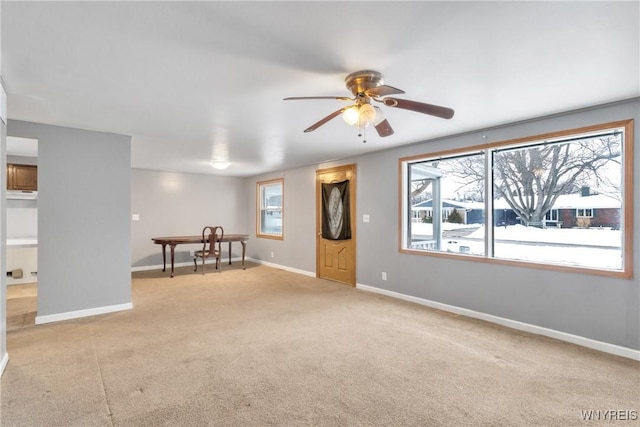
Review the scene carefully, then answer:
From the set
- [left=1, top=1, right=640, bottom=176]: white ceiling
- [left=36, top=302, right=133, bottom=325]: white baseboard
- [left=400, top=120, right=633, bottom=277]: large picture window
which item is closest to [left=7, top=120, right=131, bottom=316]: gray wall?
[left=36, top=302, right=133, bottom=325]: white baseboard

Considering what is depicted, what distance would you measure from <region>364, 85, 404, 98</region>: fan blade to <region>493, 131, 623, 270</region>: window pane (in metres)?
2.27

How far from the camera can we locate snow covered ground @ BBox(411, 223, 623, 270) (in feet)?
9.77

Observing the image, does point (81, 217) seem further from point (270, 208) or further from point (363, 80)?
point (270, 208)

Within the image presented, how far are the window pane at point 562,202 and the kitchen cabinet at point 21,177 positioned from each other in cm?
693

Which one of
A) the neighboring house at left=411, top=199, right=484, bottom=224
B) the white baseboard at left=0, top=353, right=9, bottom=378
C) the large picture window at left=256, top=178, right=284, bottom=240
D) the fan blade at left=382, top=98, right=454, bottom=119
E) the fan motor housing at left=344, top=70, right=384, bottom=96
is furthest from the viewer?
the large picture window at left=256, top=178, right=284, bottom=240

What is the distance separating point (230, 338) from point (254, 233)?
16.8 feet

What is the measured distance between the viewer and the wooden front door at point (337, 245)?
5461mm

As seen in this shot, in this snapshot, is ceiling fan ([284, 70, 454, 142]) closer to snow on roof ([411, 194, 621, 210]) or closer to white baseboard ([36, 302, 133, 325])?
snow on roof ([411, 194, 621, 210])

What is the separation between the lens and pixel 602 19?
1691 mm

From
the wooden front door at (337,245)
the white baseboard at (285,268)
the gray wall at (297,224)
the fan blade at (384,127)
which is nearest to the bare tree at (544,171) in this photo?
the fan blade at (384,127)

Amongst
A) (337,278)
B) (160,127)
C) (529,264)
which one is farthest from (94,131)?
(529,264)

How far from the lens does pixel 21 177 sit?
526 centimetres

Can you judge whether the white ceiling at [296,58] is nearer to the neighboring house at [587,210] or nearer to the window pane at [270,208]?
the neighboring house at [587,210]

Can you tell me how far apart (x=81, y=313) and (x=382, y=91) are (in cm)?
407
